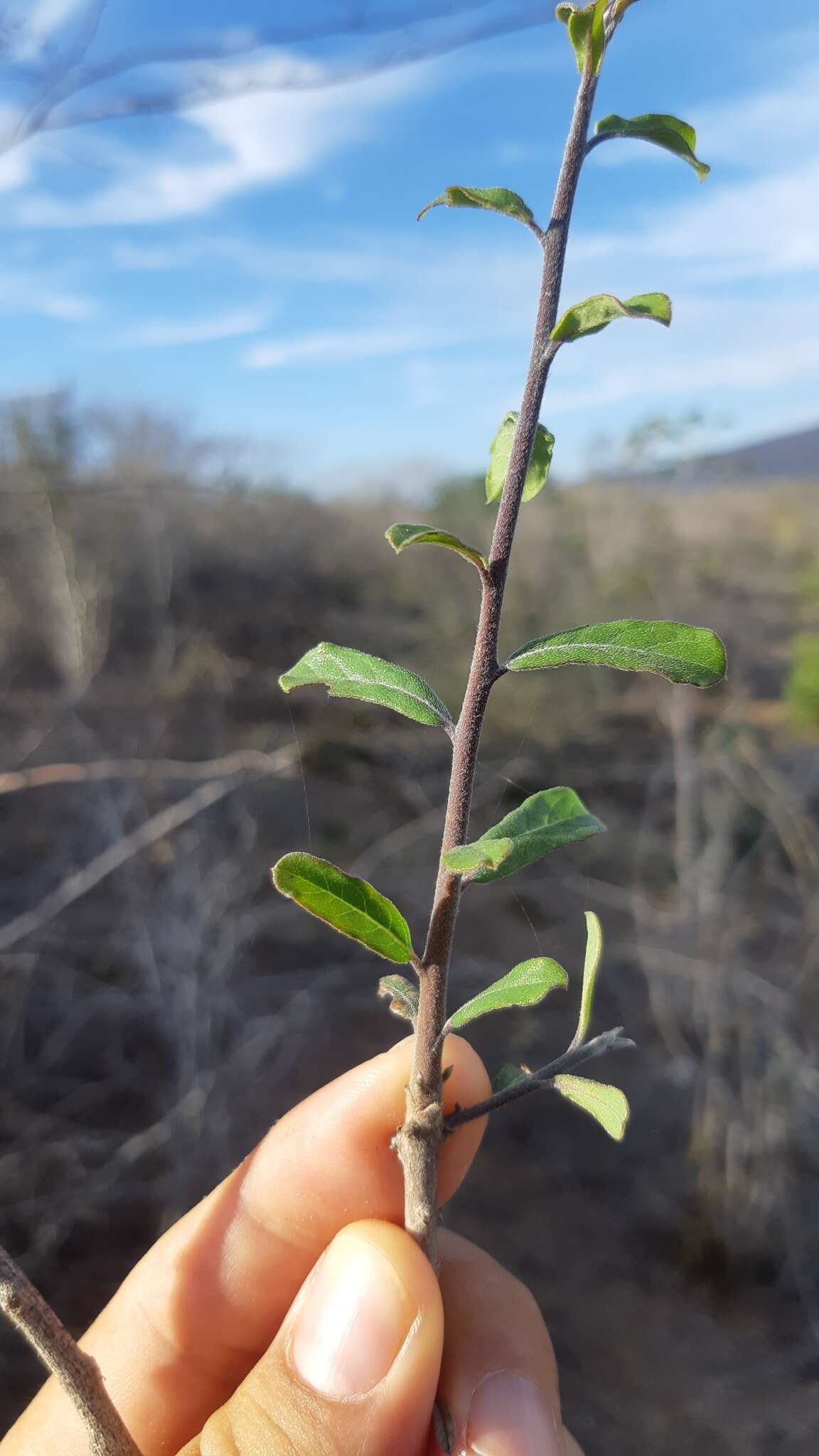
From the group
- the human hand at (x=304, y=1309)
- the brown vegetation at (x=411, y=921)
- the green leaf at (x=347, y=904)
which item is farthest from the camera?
the brown vegetation at (x=411, y=921)

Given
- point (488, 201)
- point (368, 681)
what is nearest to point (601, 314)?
point (488, 201)

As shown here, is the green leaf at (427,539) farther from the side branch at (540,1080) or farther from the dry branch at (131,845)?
the dry branch at (131,845)

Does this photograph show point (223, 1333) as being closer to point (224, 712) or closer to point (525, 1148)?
point (525, 1148)

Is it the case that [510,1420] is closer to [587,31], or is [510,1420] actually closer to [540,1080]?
[540,1080]

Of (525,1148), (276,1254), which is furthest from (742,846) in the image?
(276,1254)

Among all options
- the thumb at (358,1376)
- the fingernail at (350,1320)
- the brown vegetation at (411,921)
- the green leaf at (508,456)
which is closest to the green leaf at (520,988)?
the green leaf at (508,456)

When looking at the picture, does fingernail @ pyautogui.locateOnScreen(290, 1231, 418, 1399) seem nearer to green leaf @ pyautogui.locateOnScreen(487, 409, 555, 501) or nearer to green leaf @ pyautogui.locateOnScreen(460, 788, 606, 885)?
green leaf @ pyautogui.locateOnScreen(460, 788, 606, 885)
